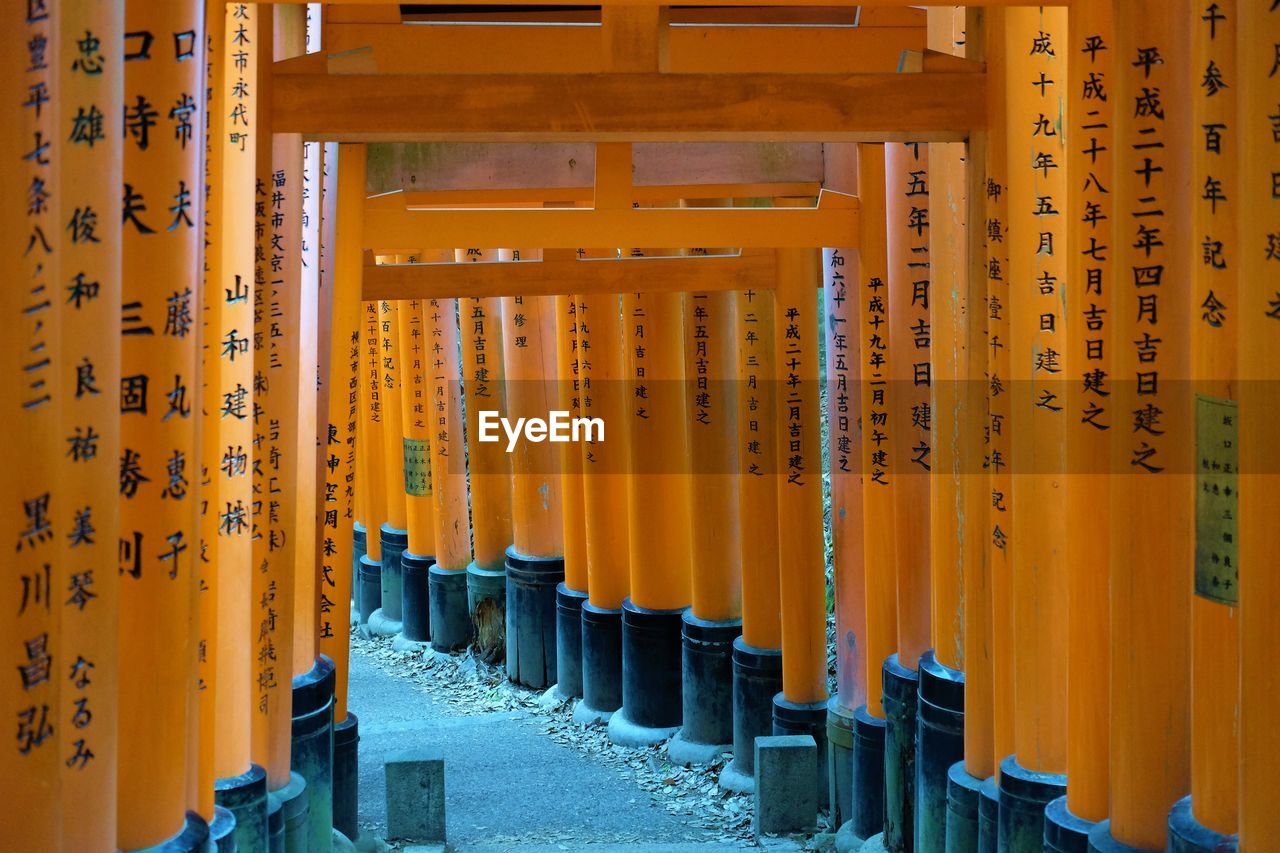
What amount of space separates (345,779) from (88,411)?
4989 mm

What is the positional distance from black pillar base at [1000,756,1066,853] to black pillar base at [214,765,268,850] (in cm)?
280

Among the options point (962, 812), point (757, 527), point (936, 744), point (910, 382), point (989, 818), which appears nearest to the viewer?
point (989, 818)

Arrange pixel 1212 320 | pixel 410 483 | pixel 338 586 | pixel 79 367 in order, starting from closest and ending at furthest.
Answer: pixel 79 367, pixel 1212 320, pixel 338 586, pixel 410 483

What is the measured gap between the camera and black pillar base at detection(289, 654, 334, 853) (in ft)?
22.8

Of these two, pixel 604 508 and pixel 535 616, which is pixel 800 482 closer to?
pixel 604 508

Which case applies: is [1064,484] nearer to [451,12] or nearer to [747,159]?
[747,159]

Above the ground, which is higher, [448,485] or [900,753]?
[448,485]

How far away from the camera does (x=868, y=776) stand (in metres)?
7.65

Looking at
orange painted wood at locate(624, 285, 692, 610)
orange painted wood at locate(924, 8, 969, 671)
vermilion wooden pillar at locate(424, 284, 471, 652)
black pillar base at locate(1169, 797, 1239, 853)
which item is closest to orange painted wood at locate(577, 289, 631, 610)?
orange painted wood at locate(624, 285, 692, 610)

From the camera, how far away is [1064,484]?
202 inches

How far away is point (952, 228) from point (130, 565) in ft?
12.7

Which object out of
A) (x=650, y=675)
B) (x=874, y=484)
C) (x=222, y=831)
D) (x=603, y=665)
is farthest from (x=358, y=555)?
(x=222, y=831)

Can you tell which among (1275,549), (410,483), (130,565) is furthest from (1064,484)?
(410,483)

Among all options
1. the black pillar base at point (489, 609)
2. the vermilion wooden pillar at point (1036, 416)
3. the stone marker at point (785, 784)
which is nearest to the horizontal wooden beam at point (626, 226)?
the vermilion wooden pillar at point (1036, 416)
